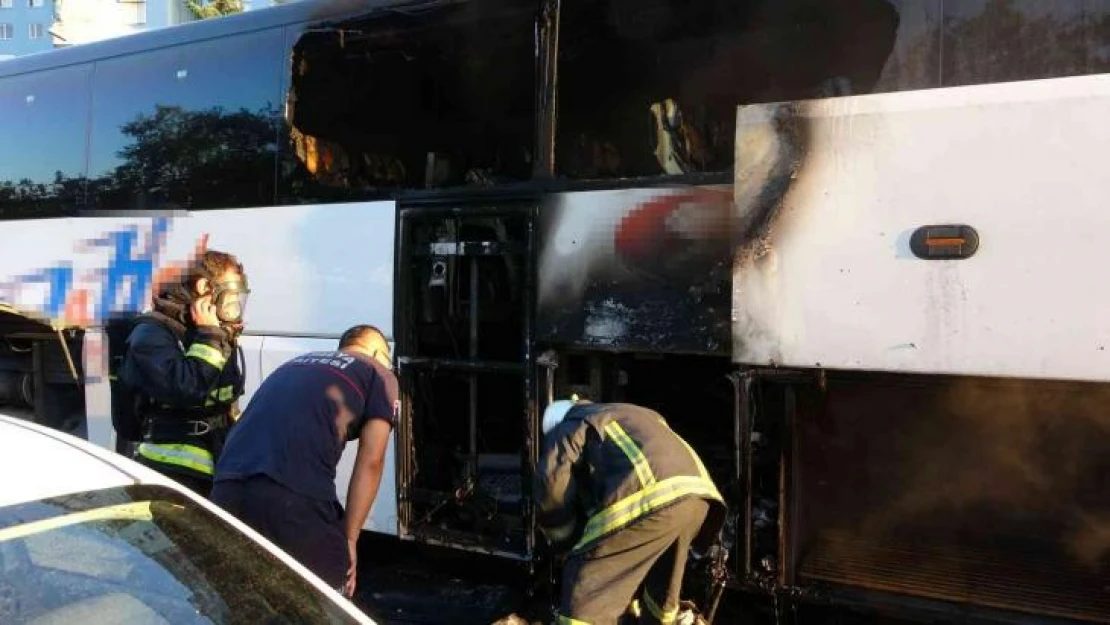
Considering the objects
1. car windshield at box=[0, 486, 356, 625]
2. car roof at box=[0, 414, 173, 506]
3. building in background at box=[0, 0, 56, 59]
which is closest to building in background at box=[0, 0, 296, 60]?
building in background at box=[0, 0, 56, 59]

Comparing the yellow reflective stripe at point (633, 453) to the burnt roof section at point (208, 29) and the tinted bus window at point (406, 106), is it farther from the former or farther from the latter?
the burnt roof section at point (208, 29)

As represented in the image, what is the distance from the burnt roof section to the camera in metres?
4.49

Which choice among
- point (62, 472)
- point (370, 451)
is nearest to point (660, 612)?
point (370, 451)

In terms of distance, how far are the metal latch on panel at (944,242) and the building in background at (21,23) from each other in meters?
57.3

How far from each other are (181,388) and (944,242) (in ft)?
9.06

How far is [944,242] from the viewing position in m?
3.01

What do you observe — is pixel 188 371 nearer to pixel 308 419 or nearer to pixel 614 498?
pixel 308 419

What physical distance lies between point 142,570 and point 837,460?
2.62 metres

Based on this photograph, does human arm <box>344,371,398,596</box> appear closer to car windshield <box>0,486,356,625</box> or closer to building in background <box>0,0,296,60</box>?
car windshield <box>0,486,356,625</box>

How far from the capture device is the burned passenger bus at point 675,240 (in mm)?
3029

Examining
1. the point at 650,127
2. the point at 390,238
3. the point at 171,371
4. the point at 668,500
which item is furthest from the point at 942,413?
the point at 171,371

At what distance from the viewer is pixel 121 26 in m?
9.84

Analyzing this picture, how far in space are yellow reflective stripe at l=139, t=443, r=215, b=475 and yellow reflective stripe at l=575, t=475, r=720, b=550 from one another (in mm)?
1518

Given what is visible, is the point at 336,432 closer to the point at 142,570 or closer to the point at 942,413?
the point at 142,570
